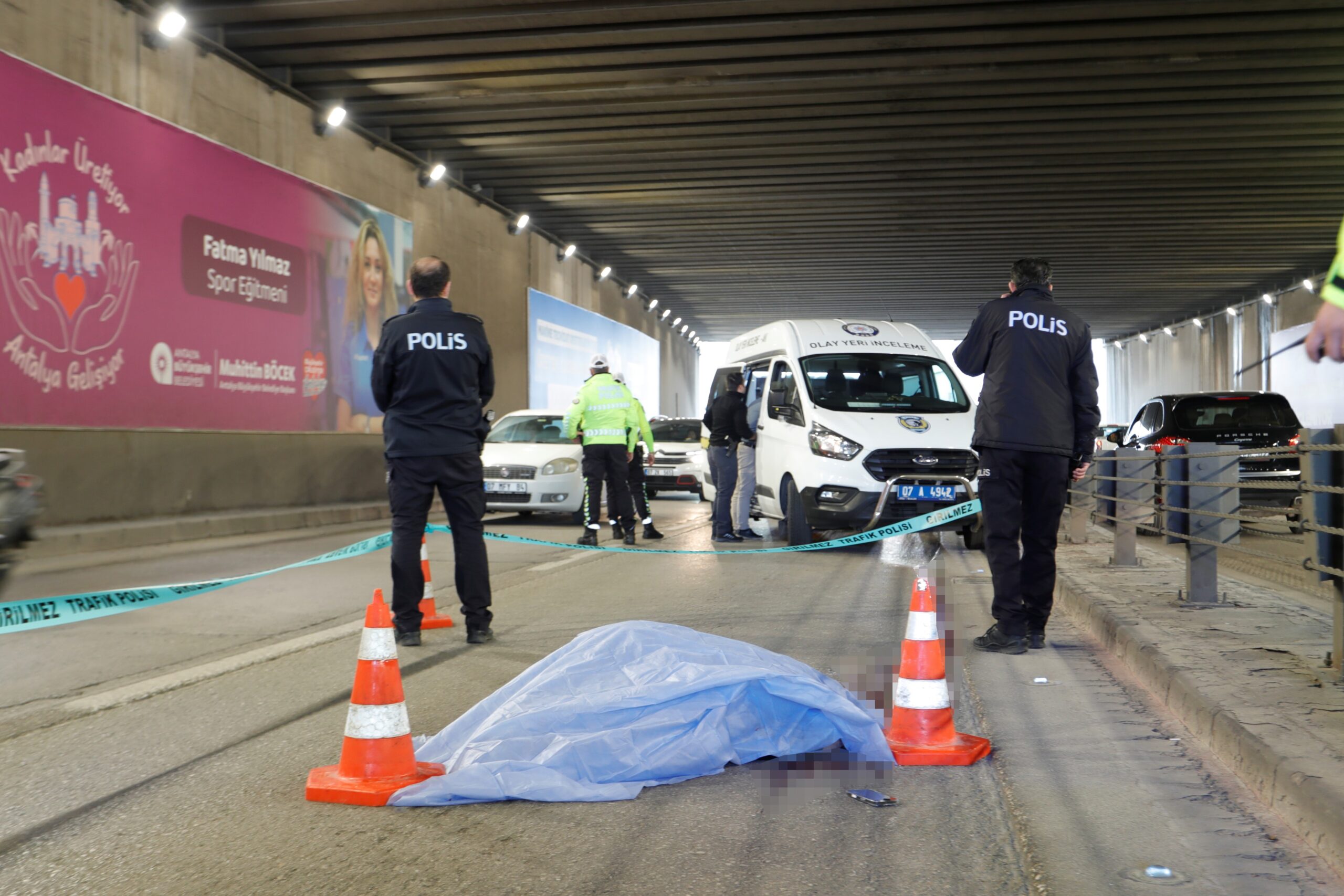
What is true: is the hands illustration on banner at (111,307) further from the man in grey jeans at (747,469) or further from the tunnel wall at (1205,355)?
the tunnel wall at (1205,355)

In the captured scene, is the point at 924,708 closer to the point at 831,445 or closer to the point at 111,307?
the point at 831,445

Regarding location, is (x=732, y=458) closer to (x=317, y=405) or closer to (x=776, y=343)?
(x=776, y=343)

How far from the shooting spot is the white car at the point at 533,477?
14.3m

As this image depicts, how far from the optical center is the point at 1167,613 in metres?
6.41

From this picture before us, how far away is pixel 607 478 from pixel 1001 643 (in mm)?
6572

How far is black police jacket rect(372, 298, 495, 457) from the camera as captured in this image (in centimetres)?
618

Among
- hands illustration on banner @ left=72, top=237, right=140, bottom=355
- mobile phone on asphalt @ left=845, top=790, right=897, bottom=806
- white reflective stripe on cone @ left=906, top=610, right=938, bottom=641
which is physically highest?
hands illustration on banner @ left=72, top=237, right=140, bottom=355

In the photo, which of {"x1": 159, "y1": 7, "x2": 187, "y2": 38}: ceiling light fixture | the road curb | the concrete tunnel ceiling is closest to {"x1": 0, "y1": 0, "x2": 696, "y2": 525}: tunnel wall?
{"x1": 159, "y1": 7, "x2": 187, "y2": 38}: ceiling light fixture

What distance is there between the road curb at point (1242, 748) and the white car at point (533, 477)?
29.1 ft

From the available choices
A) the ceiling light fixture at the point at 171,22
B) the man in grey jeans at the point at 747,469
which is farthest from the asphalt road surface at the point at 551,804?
the ceiling light fixture at the point at 171,22

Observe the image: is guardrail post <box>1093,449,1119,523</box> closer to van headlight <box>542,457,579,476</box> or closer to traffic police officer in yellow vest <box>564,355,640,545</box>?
traffic police officer in yellow vest <box>564,355,640,545</box>

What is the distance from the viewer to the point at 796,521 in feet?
34.9

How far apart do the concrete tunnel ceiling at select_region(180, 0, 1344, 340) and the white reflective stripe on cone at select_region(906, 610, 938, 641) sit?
10.3 meters

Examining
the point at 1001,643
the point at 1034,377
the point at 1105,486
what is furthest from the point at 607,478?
the point at 1034,377
